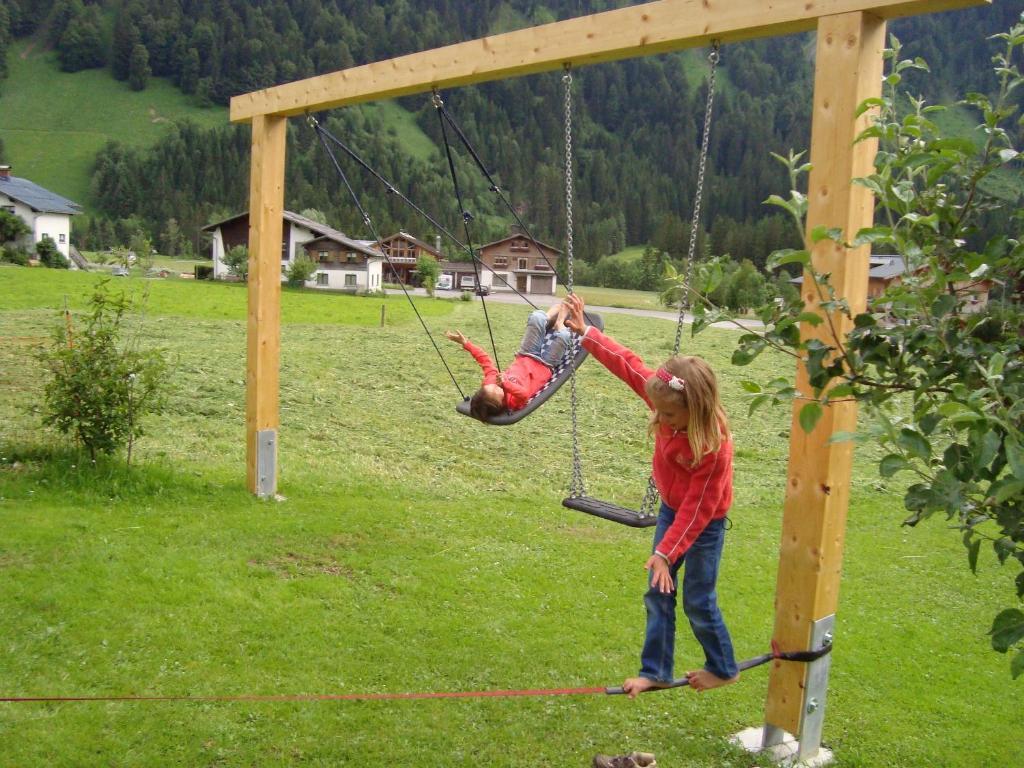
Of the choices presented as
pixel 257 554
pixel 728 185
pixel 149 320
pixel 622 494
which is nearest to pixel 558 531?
pixel 622 494

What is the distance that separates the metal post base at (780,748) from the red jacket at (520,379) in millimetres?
2294

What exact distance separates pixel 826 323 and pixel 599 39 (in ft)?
6.37

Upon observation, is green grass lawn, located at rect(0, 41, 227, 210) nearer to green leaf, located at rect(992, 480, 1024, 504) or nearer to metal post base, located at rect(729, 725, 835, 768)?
metal post base, located at rect(729, 725, 835, 768)

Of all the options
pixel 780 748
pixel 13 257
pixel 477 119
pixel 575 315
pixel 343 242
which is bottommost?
pixel 780 748

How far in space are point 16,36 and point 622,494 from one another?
146433mm

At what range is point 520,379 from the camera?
5793 mm

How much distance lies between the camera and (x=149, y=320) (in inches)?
842

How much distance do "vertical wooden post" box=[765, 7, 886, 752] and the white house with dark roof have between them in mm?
51808

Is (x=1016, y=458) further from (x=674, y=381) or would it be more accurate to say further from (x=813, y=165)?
(x=813, y=165)

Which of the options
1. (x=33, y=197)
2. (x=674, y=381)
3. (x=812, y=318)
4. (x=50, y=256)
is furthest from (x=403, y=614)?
(x=33, y=197)

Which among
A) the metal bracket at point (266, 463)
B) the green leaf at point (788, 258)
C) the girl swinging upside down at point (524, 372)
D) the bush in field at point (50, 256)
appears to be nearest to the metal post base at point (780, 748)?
the girl swinging upside down at point (524, 372)

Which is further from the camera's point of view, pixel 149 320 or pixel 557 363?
pixel 149 320

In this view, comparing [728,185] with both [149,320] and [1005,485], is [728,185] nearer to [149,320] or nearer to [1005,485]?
[149,320]

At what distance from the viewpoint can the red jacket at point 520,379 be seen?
5707 mm
